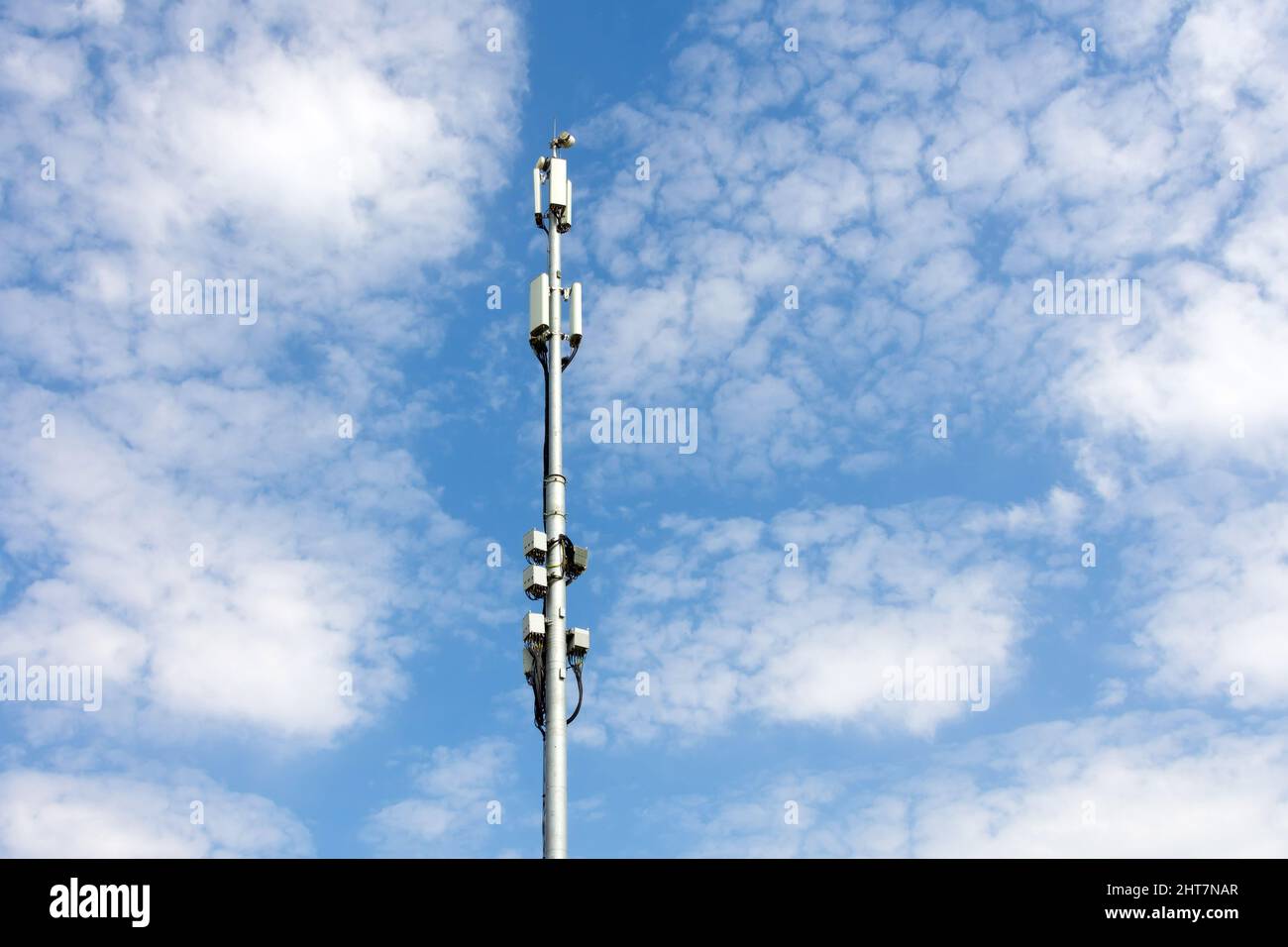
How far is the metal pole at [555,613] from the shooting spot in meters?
21.3

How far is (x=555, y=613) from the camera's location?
918 inches

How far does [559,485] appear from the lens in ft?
80.9

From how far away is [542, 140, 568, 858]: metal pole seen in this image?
21.3 m
